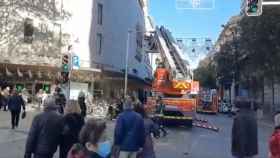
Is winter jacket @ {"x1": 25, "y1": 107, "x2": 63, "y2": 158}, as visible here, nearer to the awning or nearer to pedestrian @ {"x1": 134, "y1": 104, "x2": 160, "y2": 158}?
pedestrian @ {"x1": 134, "y1": 104, "x2": 160, "y2": 158}

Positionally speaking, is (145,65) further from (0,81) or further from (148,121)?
(148,121)

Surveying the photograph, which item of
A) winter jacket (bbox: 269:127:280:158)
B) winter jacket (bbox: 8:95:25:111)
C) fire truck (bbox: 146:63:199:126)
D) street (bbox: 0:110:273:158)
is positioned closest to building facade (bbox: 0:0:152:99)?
fire truck (bbox: 146:63:199:126)

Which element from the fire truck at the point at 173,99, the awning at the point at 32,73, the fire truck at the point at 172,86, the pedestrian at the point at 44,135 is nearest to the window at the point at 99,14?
the awning at the point at 32,73

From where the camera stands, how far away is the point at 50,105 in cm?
838

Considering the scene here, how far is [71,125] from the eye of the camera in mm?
8836

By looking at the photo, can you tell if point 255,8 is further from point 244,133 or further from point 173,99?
point 173,99

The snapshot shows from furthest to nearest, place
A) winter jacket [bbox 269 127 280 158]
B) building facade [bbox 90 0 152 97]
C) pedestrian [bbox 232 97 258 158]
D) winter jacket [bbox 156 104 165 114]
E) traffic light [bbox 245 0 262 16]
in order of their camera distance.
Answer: building facade [bbox 90 0 152 97] → winter jacket [bbox 156 104 165 114] → traffic light [bbox 245 0 262 16] → pedestrian [bbox 232 97 258 158] → winter jacket [bbox 269 127 280 158]

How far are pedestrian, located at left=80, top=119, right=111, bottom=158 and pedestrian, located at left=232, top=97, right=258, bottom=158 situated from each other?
13.1 feet

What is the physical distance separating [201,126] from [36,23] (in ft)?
78.4

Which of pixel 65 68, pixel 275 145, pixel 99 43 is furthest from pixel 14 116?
pixel 99 43

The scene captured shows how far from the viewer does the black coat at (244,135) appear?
31.1 ft

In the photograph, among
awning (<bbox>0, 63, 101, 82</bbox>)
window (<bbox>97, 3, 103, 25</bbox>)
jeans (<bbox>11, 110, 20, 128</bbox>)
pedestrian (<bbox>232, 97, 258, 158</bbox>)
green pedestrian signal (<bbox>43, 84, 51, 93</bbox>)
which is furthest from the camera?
window (<bbox>97, 3, 103, 25</bbox>)

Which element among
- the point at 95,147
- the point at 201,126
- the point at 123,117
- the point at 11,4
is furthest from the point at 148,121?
the point at 11,4

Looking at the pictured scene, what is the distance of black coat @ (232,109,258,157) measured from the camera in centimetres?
948
